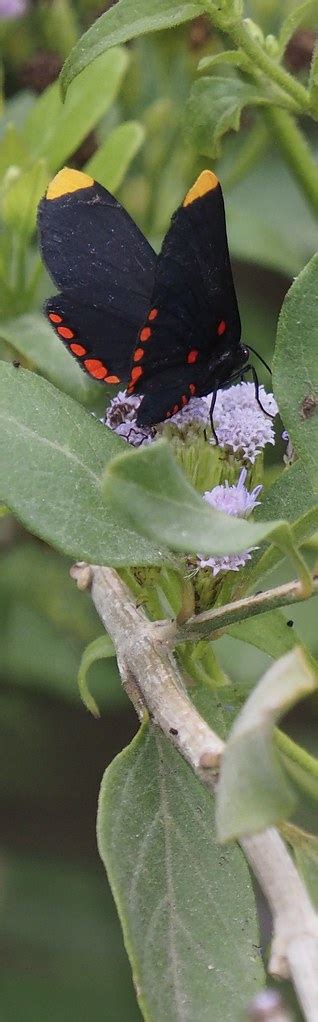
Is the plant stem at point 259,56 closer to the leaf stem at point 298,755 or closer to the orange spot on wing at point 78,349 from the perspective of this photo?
the orange spot on wing at point 78,349

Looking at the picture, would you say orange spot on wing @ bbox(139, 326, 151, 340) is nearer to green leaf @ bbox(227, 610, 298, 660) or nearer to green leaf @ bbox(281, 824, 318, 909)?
green leaf @ bbox(227, 610, 298, 660)

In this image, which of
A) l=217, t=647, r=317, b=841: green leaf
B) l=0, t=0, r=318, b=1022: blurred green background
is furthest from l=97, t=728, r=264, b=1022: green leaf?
l=0, t=0, r=318, b=1022: blurred green background

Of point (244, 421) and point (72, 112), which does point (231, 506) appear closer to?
point (244, 421)

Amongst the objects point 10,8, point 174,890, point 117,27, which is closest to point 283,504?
point 174,890

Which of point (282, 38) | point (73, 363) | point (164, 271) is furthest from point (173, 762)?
point (282, 38)

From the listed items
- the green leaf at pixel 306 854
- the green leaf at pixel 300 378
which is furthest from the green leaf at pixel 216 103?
the green leaf at pixel 306 854
